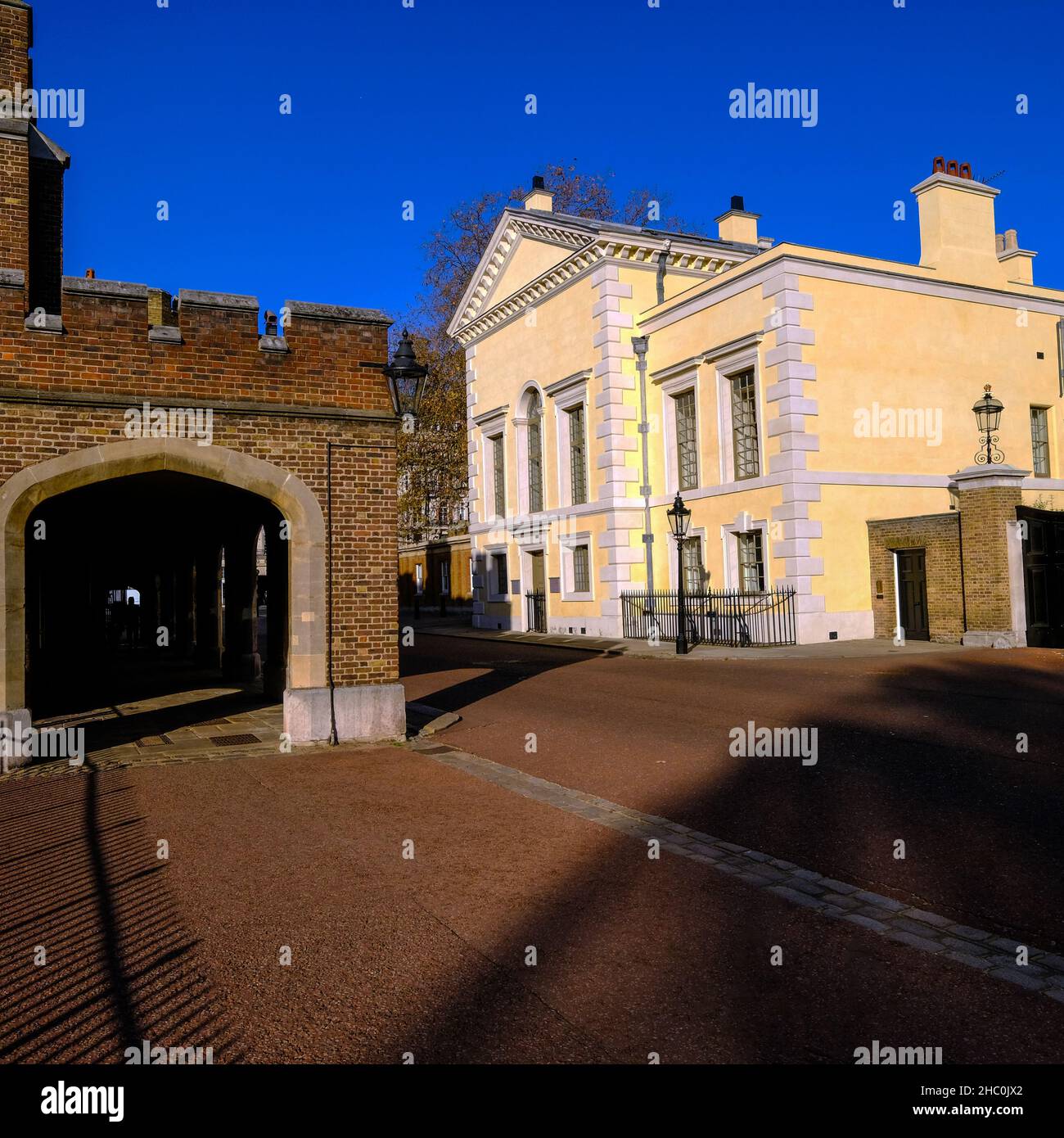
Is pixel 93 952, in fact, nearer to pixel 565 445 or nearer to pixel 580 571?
pixel 580 571

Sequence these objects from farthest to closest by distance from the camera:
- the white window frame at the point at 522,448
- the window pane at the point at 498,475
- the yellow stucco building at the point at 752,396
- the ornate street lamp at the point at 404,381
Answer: the window pane at the point at 498,475 → the white window frame at the point at 522,448 → the yellow stucco building at the point at 752,396 → the ornate street lamp at the point at 404,381

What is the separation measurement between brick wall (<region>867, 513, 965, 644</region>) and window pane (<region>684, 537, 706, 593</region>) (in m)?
4.60

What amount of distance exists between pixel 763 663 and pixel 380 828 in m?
13.5

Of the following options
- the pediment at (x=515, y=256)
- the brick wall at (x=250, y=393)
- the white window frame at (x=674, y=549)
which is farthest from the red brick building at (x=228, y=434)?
the pediment at (x=515, y=256)

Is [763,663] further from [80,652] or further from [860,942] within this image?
[860,942]

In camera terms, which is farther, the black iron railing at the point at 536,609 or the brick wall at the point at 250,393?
the black iron railing at the point at 536,609

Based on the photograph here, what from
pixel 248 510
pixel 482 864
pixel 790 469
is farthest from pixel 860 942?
pixel 790 469

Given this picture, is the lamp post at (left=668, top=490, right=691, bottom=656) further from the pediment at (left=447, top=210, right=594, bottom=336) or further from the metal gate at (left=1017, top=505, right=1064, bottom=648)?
the pediment at (left=447, top=210, right=594, bottom=336)

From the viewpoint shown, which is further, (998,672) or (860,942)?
(998,672)

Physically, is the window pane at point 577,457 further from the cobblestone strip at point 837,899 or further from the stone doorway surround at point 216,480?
the cobblestone strip at point 837,899

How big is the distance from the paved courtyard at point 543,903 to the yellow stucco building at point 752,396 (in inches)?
525

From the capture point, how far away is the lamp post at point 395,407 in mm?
10062

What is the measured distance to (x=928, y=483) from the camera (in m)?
23.7

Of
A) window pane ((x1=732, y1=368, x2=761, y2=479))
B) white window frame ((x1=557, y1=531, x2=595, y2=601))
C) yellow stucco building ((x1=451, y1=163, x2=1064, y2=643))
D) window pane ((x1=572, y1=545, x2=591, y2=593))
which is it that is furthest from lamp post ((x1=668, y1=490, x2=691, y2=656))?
window pane ((x1=572, y1=545, x2=591, y2=593))
